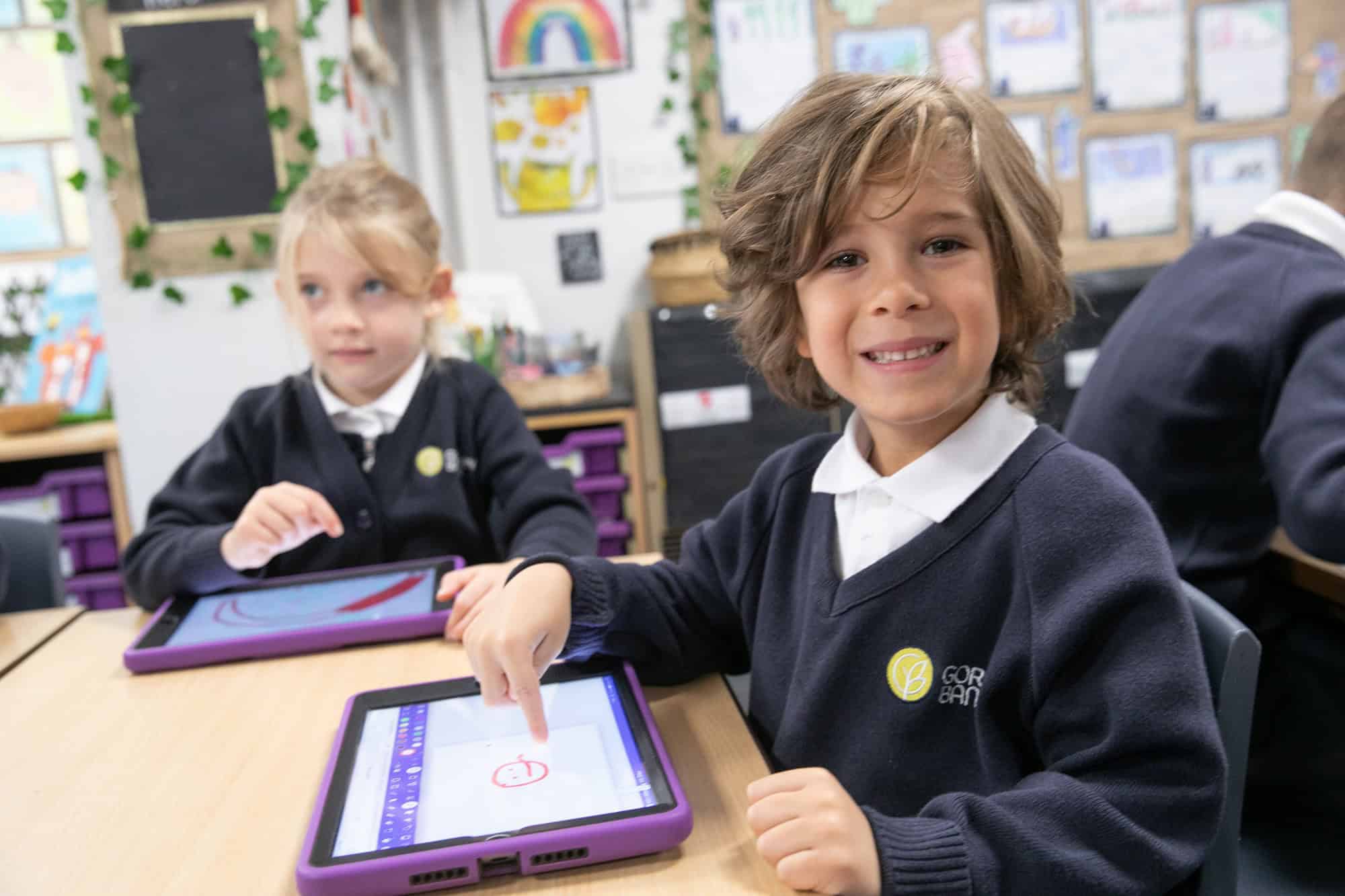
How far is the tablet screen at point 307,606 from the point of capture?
1038 mm

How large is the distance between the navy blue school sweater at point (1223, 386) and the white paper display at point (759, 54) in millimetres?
2051

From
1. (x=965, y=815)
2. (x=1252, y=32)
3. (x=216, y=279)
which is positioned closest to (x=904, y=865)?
(x=965, y=815)

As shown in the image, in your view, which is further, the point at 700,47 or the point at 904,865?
the point at 700,47

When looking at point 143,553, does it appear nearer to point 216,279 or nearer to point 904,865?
point 904,865

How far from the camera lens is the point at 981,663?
735 mm

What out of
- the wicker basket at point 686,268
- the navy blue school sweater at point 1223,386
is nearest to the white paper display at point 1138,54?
the wicker basket at point 686,268

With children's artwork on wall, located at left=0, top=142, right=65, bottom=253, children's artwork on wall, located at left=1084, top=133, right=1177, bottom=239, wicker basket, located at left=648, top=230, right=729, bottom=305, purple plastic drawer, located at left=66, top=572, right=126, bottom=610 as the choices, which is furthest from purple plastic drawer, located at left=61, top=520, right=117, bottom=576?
children's artwork on wall, located at left=1084, top=133, right=1177, bottom=239

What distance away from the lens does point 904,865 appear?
1.92 ft

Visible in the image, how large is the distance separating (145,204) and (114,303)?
0.24 m

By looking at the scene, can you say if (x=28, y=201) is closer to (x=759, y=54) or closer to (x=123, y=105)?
(x=123, y=105)

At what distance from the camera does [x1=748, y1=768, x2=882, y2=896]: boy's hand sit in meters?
0.57

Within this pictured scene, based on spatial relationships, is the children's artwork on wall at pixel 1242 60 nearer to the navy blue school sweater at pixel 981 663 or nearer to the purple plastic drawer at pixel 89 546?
the navy blue school sweater at pixel 981 663

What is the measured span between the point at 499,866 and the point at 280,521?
616 mm

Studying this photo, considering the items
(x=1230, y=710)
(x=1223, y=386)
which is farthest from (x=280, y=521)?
(x=1223, y=386)
